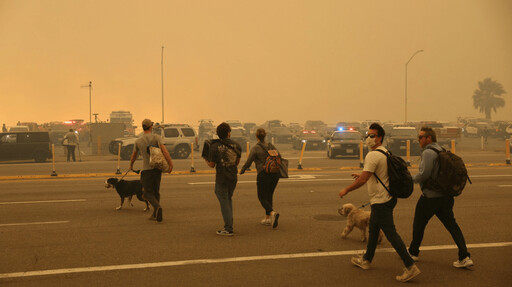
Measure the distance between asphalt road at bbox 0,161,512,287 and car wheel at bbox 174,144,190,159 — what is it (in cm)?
1420

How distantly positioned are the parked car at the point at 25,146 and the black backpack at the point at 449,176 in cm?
2350

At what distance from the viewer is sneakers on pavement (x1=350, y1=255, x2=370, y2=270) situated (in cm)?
628

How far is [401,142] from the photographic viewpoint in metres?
28.5

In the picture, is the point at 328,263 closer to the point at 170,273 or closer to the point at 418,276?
the point at 418,276

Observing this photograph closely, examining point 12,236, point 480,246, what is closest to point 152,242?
A: point 12,236

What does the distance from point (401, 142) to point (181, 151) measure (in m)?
12.5

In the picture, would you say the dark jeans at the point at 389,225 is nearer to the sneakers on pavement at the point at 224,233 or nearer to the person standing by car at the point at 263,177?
the sneakers on pavement at the point at 224,233

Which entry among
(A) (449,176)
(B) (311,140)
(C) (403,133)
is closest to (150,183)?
(A) (449,176)

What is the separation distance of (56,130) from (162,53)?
46.7ft

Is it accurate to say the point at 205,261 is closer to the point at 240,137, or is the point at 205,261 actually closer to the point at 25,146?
the point at 25,146

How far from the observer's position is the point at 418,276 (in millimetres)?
6082

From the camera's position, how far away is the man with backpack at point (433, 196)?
6195 mm

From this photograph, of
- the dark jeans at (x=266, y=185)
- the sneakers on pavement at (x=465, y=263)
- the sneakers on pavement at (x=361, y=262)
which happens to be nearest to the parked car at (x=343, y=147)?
the dark jeans at (x=266, y=185)

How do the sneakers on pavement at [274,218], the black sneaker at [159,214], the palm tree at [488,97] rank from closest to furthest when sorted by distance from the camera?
the sneakers on pavement at [274,218]
the black sneaker at [159,214]
the palm tree at [488,97]
